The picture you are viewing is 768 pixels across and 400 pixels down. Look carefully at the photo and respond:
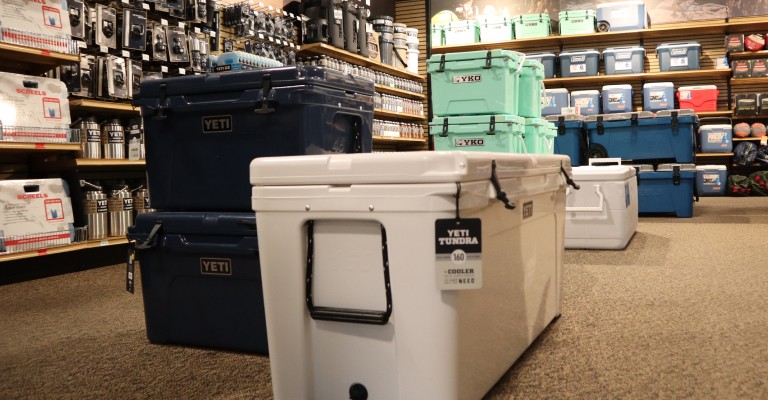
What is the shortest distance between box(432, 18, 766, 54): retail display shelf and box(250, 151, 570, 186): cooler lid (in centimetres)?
786

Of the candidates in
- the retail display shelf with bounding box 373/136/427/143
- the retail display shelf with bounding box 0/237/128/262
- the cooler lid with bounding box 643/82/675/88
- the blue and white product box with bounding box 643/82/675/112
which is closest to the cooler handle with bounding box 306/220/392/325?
the retail display shelf with bounding box 0/237/128/262

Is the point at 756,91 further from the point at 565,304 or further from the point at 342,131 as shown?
the point at 342,131

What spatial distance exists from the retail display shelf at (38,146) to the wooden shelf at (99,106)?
29 cm

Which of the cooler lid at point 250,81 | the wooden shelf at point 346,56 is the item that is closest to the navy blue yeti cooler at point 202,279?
the cooler lid at point 250,81

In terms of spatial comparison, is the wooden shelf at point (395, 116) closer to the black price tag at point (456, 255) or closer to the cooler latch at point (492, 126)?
the cooler latch at point (492, 126)

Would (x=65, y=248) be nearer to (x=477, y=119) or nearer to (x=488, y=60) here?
(x=477, y=119)

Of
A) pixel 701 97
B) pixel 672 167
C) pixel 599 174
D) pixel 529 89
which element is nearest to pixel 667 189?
pixel 672 167

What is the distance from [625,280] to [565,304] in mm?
655

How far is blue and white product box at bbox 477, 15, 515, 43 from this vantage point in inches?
350

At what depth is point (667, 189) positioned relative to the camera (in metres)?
5.95

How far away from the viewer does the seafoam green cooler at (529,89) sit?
14.8 feet

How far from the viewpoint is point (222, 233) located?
1913 mm

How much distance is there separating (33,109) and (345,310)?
2.99 metres

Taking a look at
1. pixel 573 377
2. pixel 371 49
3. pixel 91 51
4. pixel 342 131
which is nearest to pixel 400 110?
pixel 371 49
